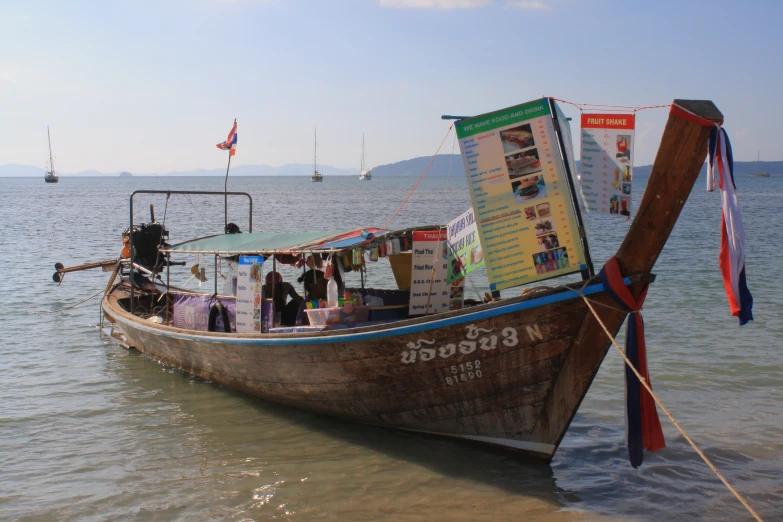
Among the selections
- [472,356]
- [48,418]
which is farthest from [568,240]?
[48,418]

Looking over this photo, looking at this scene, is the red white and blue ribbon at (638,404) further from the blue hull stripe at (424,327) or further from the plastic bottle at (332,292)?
the plastic bottle at (332,292)

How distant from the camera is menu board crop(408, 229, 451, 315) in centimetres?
816

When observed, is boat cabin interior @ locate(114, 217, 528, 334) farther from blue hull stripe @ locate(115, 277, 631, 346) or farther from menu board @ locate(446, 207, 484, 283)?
blue hull stripe @ locate(115, 277, 631, 346)

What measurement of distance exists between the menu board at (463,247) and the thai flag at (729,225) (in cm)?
264

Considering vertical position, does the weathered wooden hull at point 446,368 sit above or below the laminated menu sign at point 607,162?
below

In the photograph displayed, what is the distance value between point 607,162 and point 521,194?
0.84 meters

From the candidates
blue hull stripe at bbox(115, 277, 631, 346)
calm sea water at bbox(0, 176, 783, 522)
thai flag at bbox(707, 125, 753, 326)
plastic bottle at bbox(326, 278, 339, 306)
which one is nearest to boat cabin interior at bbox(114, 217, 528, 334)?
plastic bottle at bbox(326, 278, 339, 306)

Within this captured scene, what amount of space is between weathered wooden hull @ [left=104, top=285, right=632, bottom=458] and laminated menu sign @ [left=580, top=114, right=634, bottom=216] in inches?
33.3

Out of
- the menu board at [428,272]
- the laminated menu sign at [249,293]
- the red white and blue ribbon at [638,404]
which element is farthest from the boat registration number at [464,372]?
the laminated menu sign at [249,293]

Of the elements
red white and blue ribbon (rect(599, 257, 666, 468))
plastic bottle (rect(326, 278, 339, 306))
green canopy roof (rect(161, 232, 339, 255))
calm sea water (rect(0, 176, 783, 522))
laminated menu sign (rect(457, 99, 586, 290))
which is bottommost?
calm sea water (rect(0, 176, 783, 522))

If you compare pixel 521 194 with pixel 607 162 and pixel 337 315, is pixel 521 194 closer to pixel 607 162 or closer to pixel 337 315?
pixel 607 162

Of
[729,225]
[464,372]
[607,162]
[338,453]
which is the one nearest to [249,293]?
[338,453]

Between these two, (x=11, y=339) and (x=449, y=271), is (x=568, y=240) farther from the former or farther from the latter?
(x=11, y=339)

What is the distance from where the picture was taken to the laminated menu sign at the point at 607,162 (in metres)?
6.26
